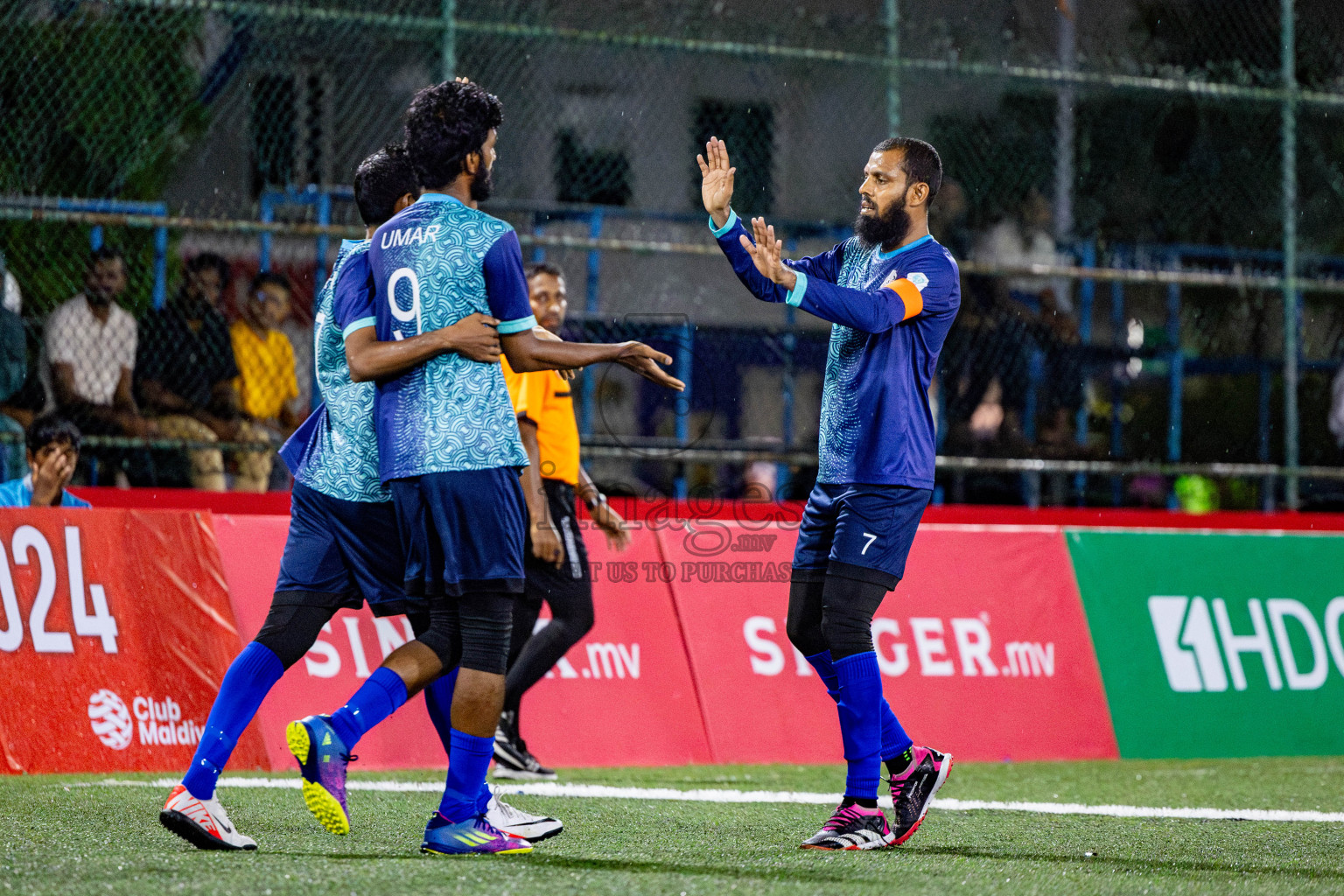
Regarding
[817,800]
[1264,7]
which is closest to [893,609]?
[817,800]

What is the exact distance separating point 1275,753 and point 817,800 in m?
3.47

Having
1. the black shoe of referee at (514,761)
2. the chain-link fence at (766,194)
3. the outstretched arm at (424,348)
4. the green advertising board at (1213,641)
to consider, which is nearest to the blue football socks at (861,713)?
the outstretched arm at (424,348)

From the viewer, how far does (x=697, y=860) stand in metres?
4.45

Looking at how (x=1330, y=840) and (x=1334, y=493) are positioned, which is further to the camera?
(x=1334, y=493)

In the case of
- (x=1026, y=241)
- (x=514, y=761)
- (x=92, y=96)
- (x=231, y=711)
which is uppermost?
(x=92, y=96)

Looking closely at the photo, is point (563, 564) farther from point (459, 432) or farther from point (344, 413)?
point (459, 432)

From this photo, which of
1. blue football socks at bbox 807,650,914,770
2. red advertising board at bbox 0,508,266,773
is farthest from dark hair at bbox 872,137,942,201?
red advertising board at bbox 0,508,266,773

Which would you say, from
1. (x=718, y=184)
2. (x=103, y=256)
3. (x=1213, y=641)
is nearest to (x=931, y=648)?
(x=1213, y=641)

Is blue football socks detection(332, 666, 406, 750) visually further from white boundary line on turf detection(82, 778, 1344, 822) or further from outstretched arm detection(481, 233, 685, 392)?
white boundary line on turf detection(82, 778, 1344, 822)

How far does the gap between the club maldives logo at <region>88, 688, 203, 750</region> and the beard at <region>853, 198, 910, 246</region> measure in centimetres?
360

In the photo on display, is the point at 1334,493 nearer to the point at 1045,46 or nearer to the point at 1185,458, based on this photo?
the point at 1185,458

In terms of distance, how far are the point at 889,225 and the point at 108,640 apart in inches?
149

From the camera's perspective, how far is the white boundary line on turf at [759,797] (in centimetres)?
594

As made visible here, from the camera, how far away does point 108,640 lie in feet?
22.9
